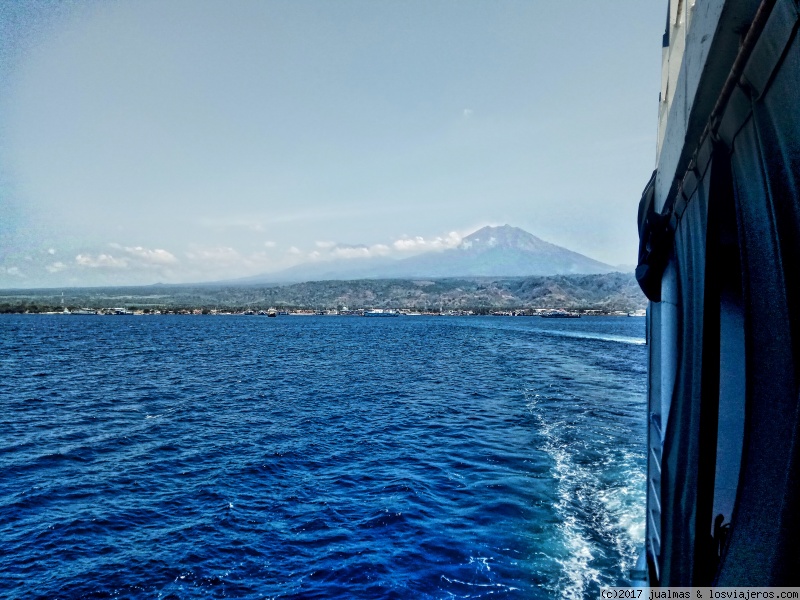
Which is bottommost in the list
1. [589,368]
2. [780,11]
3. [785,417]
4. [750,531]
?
[589,368]

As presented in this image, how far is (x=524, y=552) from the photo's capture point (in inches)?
485

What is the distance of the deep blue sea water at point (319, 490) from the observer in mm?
11281

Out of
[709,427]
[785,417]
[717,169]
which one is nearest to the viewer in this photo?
[785,417]

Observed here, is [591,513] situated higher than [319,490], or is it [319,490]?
[591,513]

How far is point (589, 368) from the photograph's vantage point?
4503 centimetres

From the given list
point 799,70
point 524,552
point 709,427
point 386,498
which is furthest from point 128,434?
point 799,70

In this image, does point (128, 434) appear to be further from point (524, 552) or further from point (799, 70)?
point (799, 70)

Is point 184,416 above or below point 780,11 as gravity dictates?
below

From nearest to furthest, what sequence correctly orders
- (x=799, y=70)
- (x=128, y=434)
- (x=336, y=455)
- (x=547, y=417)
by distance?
(x=799, y=70) < (x=336, y=455) < (x=128, y=434) < (x=547, y=417)

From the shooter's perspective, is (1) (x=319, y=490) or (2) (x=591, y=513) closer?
(2) (x=591, y=513)

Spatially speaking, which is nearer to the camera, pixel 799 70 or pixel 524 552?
pixel 799 70

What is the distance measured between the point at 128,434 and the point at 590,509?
20.8m

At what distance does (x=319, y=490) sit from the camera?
16516 millimetres

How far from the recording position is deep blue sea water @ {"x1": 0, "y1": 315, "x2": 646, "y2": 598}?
1128 cm
